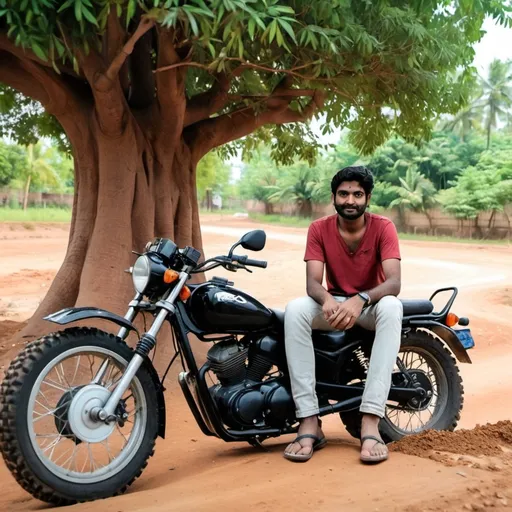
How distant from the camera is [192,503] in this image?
9.70 feet

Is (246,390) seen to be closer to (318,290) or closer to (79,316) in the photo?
(318,290)

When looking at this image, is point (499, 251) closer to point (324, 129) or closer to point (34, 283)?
point (34, 283)

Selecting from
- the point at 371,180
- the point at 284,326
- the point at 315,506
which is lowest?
the point at 315,506

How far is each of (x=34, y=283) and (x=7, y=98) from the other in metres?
7.86

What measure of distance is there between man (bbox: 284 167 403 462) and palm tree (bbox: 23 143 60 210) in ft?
121

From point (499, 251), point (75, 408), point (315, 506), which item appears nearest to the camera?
point (315, 506)

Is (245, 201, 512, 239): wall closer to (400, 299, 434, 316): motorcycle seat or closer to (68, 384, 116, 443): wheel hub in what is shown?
(400, 299, 434, 316): motorcycle seat

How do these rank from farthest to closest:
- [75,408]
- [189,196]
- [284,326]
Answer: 1. [189,196]
2. [284,326]
3. [75,408]

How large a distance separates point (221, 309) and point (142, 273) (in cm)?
50

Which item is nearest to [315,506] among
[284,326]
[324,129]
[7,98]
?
[284,326]

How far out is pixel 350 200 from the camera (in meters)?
4.04

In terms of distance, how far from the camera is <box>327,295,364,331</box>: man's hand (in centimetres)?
377

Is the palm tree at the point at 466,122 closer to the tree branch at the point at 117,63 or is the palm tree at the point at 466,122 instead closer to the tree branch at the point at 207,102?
the tree branch at the point at 207,102

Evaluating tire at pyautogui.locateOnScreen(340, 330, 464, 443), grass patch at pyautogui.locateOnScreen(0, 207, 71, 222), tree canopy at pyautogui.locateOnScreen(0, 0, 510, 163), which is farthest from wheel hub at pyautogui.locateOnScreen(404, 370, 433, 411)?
grass patch at pyautogui.locateOnScreen(0, 207, 71, 222)
